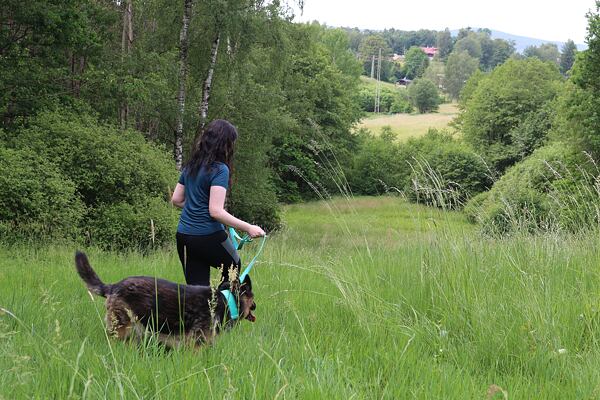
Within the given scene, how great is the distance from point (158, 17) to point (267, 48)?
4.39 m

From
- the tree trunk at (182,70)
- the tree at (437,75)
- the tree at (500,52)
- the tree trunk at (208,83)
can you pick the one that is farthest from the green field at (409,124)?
the tree at (500,52)

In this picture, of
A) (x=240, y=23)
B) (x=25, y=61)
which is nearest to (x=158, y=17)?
(x=240, y=23)

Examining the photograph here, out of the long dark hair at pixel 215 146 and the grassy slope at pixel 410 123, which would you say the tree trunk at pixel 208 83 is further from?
the grassy slope at pixel 410 123

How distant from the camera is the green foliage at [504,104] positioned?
2010 inches

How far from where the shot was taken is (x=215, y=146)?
4.27 meters

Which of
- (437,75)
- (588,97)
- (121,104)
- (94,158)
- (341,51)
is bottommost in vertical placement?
(94,158)

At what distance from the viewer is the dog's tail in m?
3.50

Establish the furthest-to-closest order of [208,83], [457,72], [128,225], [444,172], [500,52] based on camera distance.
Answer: [500,52], [457,72], [444,172], [208,83], [128,225]

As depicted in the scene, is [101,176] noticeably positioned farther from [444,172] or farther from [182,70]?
[444,172]

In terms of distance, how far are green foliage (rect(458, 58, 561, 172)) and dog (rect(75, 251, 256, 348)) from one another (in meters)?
48.9

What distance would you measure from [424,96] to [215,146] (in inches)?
4237

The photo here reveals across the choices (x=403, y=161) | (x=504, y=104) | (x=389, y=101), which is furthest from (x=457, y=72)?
(x=403, y=161)

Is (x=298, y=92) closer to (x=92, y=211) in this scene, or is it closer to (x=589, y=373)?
(x=92, y=211)

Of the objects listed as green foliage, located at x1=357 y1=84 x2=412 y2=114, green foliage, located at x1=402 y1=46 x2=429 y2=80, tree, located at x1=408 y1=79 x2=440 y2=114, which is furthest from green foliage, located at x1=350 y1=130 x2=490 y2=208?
green foliage, located at x1=402 y1=46 x2=429 y2=80
